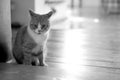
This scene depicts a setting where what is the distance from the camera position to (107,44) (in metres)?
3.17

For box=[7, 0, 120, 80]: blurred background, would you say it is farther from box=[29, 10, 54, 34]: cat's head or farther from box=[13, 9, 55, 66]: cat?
box=[29, 10, 54, 34]: cat's head

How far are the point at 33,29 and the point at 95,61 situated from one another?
677 mm

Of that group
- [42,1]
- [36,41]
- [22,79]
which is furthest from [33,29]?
[42,1]

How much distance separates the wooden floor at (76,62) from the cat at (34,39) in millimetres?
106

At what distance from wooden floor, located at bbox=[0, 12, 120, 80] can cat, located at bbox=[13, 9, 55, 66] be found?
0.11 meters

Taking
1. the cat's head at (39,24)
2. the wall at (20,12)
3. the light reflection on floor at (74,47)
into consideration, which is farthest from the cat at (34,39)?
the wall at (20,12)

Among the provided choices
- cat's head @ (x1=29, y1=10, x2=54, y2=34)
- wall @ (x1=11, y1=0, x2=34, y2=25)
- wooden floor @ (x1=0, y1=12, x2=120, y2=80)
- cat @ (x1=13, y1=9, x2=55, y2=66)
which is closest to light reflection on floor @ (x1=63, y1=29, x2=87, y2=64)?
wooden floor @ (x1=0, y1=12, x2=120, y2=80)

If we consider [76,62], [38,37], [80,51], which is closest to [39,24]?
[38,37]

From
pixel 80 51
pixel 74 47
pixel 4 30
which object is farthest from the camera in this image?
pixel 74 47

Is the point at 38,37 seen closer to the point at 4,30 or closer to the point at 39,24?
the point at 39,24

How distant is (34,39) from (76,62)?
1.56 ft

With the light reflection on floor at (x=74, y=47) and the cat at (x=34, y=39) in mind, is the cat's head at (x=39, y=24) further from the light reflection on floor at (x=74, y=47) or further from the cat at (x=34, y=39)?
the light reflection on floor at (x=74, y=47)

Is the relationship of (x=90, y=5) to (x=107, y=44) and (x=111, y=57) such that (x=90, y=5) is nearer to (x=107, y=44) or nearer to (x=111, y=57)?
(x=107, y=44)

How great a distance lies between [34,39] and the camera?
1975 millimetres
